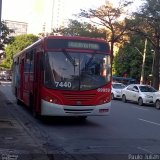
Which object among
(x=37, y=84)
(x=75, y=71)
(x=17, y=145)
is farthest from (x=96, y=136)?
(x=37, y=84)

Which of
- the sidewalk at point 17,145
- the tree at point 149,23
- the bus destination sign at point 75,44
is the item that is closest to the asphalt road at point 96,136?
the sidewalk at point 17,145

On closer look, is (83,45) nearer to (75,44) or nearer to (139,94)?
(75,44)

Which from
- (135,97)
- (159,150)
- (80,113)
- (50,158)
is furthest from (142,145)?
(135,97)

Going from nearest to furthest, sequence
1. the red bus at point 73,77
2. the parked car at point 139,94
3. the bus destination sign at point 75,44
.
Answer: the red bus at point 73,77 → the bus destination sign at point 75,44 → the parked car at point 139,94

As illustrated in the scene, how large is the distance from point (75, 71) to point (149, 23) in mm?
23777

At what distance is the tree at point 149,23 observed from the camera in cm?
3744

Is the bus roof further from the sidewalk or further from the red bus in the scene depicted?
the sidewalk

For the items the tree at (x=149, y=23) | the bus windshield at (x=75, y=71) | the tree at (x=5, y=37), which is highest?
the tree at (x=149, y=23)

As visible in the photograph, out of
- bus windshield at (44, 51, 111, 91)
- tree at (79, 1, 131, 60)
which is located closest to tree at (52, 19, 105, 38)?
tree at (79, 1, 131, 60)

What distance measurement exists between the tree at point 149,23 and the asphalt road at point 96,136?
20.2 m

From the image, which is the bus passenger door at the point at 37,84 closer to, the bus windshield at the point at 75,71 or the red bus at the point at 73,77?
the red bus at the point at 73,77

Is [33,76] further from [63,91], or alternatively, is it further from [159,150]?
[159,150]

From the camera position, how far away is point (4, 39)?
2952 cm

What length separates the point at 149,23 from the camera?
38.6 m
